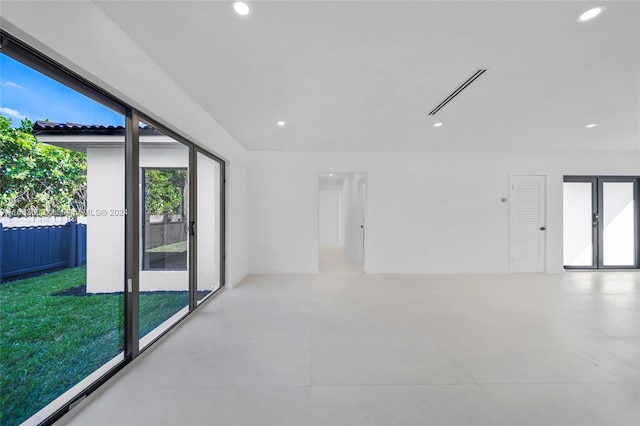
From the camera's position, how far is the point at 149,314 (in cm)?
345

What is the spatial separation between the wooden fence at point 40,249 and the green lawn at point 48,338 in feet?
0.22

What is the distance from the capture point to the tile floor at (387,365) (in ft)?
5.10

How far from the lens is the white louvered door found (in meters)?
5.25

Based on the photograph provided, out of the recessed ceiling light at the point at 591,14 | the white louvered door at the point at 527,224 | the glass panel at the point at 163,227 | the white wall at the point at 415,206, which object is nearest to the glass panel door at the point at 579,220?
the white wall at the point at 415,206

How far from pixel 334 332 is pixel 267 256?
290 cm

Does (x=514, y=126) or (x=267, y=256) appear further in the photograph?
(x=267, y=256)

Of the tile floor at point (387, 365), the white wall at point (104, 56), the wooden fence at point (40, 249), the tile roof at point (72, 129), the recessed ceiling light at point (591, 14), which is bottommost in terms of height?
the tile floor at point (387, 365)

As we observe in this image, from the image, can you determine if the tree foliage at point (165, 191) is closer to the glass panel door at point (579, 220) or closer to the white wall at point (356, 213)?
the white wall at point (356, 213)

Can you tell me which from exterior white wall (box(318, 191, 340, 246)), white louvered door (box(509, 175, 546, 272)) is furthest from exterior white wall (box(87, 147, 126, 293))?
exterior white wall (box(318, 191, 340, 246))

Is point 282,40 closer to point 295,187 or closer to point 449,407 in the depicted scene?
point 449,407

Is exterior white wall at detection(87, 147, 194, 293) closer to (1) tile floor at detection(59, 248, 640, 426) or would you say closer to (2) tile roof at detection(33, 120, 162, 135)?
(2) tile roof at detection(33, 120, 162, 135)

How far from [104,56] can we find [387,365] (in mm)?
3083

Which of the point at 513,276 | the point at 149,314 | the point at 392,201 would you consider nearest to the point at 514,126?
the point at 392,201

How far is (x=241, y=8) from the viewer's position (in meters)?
1.59
